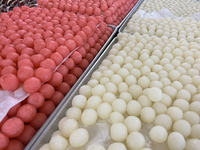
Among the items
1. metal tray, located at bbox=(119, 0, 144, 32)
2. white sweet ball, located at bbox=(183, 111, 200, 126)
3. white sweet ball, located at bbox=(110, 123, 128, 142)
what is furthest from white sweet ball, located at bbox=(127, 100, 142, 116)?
metal tray, located at bbox=(119, 0, 144, 32)

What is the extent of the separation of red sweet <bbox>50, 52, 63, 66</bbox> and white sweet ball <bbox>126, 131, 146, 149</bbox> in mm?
568

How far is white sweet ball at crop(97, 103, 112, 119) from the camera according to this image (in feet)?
2.42

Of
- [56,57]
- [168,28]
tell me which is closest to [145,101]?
[56,57]

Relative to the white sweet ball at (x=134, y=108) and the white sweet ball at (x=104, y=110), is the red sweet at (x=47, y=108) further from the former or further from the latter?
the white sweet ball at (x=134, y=108)

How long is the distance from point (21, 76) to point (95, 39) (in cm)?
69

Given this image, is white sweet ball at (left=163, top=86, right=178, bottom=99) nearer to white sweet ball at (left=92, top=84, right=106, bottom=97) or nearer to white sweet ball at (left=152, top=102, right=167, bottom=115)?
white sweet ball at (left=152, top=102, right=167, bottom=115)

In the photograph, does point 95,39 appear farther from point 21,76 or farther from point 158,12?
point 158,12

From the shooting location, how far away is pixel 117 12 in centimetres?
174

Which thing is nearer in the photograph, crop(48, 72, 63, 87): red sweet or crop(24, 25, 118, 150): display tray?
crop(24, 25, 118, 150): display tray

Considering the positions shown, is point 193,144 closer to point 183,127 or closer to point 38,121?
point 183,127

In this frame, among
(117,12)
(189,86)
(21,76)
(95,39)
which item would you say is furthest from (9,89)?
(117,12)

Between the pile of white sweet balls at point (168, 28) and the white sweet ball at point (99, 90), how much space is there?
86 cm

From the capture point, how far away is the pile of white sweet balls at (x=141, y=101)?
65 centimetres

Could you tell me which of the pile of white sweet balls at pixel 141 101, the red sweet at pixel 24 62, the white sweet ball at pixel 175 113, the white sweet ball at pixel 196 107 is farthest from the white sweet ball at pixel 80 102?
the white sweet ball at pixel 196 107
